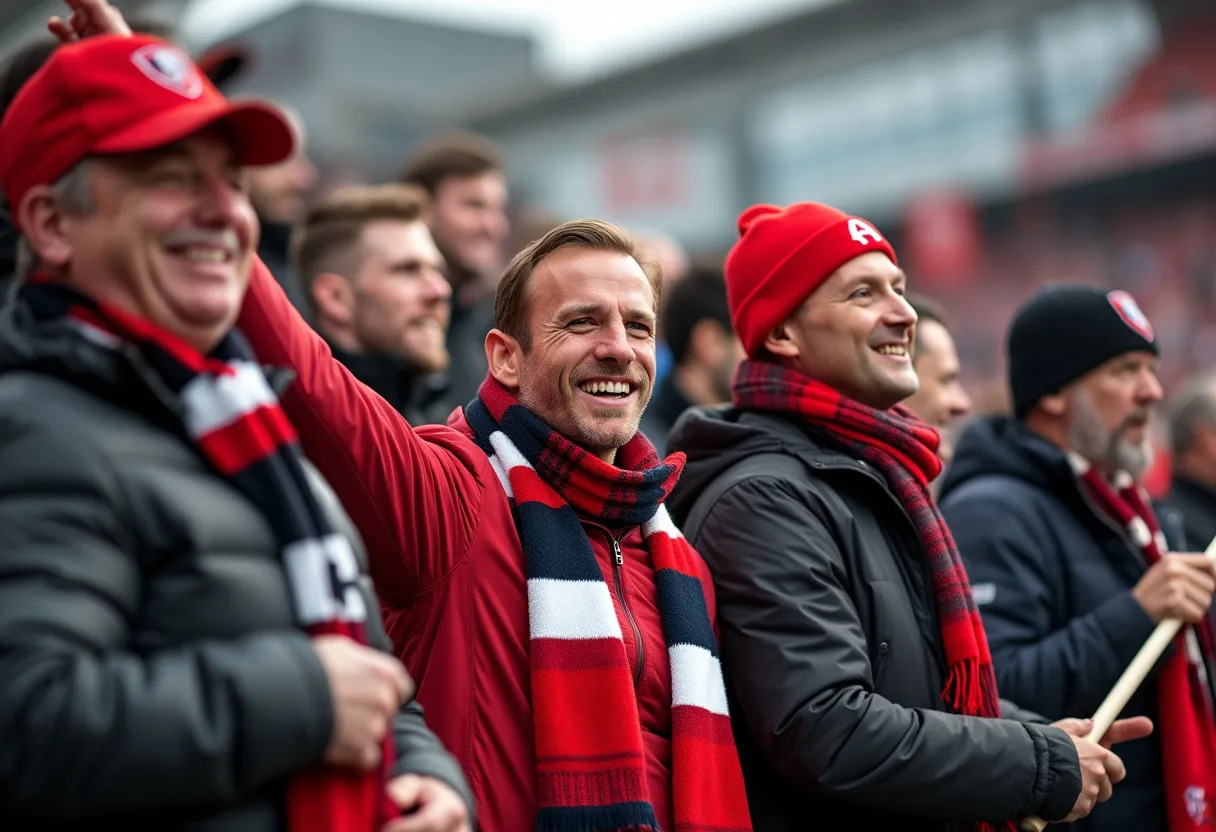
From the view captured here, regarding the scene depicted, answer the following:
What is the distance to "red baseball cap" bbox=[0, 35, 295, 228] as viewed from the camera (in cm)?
181

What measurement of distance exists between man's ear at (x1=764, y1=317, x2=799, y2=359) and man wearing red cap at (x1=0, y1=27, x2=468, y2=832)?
1627 millimetres

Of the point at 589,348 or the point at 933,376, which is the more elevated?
the point at 589,348

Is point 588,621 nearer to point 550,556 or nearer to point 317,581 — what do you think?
point 550,556

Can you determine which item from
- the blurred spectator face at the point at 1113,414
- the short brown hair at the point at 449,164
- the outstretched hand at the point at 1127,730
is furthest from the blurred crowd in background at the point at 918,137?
the outstretched hand at the point at 1127,730

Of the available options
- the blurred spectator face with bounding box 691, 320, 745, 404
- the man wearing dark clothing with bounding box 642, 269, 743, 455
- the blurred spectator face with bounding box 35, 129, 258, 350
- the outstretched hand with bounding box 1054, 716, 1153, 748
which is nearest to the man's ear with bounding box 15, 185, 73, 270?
the blurred spectator face with bounding box 35, 129, 258, 350

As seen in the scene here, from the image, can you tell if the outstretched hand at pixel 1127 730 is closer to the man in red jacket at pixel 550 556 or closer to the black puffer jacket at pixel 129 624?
the man in red jacket at pixel 550 556

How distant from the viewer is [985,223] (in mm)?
28641

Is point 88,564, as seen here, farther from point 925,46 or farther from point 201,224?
point 925,46

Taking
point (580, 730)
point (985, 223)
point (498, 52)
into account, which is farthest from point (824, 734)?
point (498, 52)

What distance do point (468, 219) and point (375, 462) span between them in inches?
125

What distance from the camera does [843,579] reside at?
2.97m

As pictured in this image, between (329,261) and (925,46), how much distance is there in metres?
25.8

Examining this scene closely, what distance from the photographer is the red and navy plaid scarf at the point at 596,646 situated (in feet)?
8.16

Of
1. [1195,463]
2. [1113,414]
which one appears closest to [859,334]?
[1113,414]
